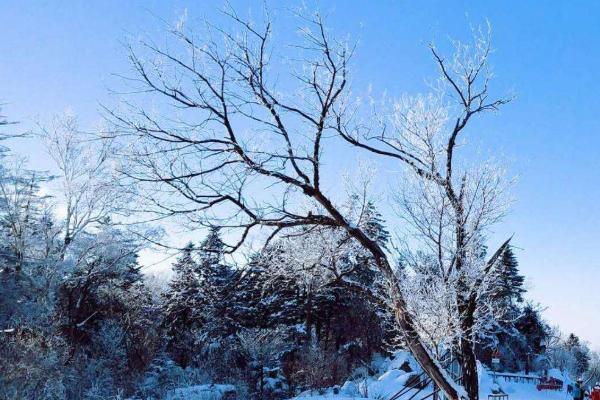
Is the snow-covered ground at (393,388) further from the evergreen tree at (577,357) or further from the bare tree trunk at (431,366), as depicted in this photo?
the evergreen tree at (577,357)

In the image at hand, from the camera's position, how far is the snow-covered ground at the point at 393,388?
1922cm

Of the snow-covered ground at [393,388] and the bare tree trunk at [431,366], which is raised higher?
the bare tree trunk at [431,366]

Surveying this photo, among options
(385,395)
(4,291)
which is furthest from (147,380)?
(385,395)

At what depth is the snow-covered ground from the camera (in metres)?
19.2

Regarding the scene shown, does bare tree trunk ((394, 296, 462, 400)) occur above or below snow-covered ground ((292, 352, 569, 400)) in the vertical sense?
above

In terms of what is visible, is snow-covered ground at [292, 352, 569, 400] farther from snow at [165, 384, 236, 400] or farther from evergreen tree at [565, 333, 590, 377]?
evergreen tree at [565, 333, 590, 377]

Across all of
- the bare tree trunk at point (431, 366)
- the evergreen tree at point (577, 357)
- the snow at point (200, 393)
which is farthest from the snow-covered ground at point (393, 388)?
the evergreen tree at point (577, 357)

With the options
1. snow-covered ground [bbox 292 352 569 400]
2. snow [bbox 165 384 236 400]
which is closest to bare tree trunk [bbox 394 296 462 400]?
snow-covered ground [bbox 292 352 569 400]

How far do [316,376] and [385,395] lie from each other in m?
3.29

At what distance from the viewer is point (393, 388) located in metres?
21.8

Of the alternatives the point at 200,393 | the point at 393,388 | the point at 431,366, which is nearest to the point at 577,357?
the point at 393,388

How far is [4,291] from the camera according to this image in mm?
14719

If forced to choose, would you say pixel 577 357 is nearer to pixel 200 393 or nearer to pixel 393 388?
pixel 393 388

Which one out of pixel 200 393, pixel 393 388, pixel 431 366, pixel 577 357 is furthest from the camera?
pixel 577 357
